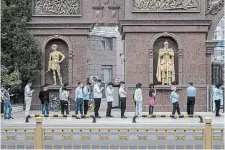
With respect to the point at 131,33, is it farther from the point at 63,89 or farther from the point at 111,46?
the point at 111,46

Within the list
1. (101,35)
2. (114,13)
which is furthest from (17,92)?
(101,35)

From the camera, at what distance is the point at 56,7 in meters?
28.1

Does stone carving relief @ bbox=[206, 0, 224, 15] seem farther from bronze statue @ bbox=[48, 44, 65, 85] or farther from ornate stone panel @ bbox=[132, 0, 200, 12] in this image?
bronze statue @ bbox=[48, 44, 65, 85]

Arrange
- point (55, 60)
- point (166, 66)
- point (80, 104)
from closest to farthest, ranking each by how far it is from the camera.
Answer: point (80, 104) → point (166, 66) → point (55, 60)

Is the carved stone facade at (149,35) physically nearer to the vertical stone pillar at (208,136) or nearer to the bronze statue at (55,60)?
the bronze statue at (55,60)

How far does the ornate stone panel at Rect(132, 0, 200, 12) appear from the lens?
90.3ft

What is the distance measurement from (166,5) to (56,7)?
20.2 ft

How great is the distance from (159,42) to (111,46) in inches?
720

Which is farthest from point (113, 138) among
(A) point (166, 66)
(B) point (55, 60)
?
(B) point (55, 60)

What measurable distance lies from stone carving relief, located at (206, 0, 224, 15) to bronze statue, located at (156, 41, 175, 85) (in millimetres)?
3204

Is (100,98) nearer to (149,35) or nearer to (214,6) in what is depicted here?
(149,35)

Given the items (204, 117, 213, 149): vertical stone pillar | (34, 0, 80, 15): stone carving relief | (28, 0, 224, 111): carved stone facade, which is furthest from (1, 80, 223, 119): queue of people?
(204, 117, 213, 149): vertical stone pillar

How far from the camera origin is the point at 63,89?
24.1 m

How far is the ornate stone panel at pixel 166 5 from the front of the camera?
27531mm
